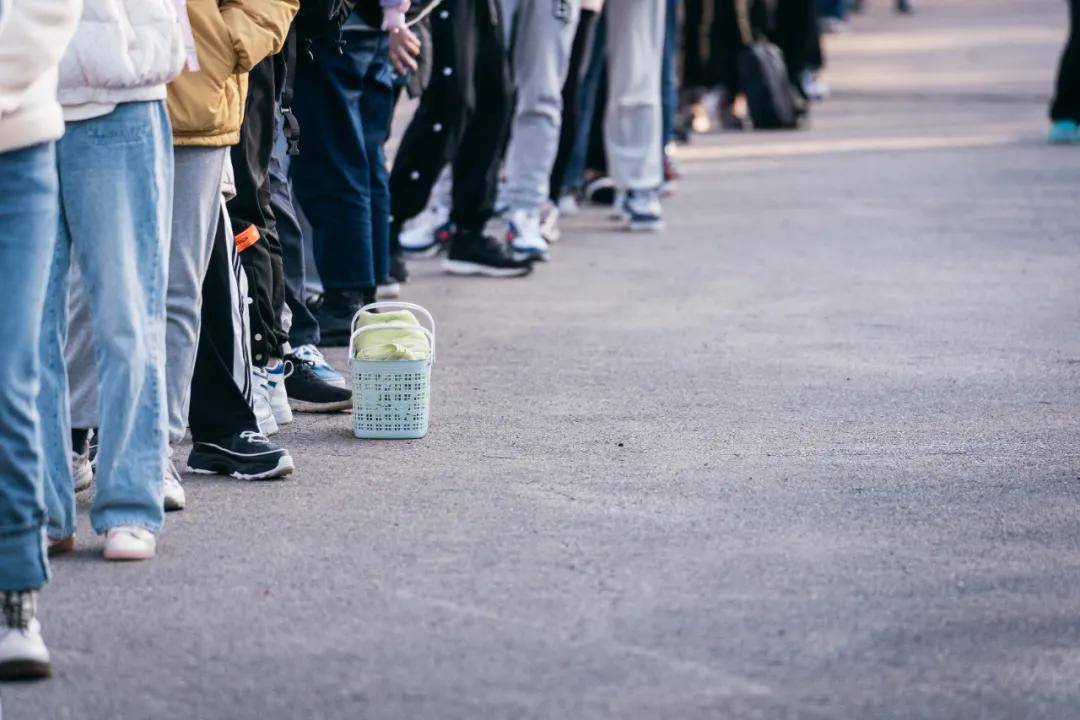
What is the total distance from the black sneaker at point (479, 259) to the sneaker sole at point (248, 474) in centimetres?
395

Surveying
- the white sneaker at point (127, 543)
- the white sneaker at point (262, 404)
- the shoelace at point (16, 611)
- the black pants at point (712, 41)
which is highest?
the shoelace at point (16, 611)

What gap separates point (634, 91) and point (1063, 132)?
5.69 meters

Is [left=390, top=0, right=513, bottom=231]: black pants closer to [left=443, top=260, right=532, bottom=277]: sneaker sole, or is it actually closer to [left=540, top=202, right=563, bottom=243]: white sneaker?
[left=443, top=260, right=532, bottom=277]: sneaker sole

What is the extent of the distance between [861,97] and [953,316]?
1191 centimetres

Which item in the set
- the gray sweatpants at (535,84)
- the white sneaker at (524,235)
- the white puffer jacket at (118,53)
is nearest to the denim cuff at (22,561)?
the white puffer jacket at (118,53)

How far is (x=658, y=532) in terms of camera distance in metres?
5.05

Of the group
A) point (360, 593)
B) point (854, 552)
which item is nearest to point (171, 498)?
point (360, 593)

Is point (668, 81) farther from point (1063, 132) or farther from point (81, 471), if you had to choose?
point (81, 471)

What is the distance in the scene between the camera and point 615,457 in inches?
233

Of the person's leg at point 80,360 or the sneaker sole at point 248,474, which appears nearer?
the person's leg at point 80,360

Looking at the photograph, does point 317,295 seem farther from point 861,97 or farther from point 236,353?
point 861,97

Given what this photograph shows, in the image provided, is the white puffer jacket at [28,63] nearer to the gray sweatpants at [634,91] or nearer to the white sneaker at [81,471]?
the white sneaker at [81,471]

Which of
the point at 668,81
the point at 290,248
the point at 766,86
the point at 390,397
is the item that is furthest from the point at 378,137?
the point at 766,86

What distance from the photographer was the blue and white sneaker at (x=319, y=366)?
22.0 feet
